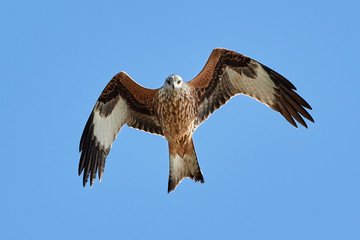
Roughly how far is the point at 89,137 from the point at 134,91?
4.58 feet

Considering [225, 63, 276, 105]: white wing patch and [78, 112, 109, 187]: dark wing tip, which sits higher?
[225, 63, 276, 105]: white wing patch

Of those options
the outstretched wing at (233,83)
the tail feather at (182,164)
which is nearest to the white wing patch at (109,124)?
the tail feather at (182,164)

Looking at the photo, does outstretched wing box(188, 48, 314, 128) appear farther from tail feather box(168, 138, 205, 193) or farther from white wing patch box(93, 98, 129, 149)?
white wing patch box(93, 98, 129, 149)

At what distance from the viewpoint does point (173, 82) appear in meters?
9.83

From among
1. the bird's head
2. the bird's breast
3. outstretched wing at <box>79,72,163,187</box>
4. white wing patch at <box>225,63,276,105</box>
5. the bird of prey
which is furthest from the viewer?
outstretched wing at <box>79,72,163,187</box>

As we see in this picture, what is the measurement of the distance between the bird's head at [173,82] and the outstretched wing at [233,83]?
0.53 meters

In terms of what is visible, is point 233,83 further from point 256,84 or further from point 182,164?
point 182,164

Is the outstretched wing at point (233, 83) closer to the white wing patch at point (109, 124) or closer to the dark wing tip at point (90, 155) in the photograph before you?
the white wing patch at point (109, 124)

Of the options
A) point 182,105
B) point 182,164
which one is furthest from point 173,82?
point 182,164

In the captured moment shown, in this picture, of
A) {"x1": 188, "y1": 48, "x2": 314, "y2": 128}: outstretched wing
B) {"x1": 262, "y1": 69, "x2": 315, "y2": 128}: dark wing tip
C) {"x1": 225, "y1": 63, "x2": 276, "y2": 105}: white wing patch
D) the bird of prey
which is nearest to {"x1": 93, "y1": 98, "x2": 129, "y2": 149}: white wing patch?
the bird of prey

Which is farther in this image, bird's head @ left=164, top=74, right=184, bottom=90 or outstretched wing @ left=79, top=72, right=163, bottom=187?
outstretched wing @ left=79, top=72, right=163, bottom=187

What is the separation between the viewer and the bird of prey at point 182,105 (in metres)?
10.2

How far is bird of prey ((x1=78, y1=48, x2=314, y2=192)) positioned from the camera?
10188mm

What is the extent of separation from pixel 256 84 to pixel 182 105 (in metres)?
1.69
